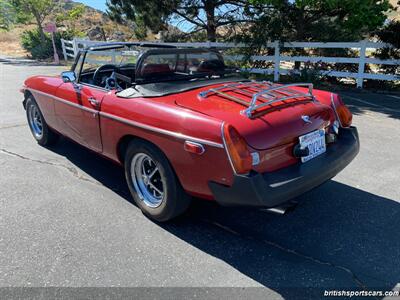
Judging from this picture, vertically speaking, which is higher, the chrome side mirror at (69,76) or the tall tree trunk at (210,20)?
the tall tree trunk at (210,20)

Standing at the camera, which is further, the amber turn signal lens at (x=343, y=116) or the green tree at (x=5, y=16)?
the green tree at (x=5, y=16)

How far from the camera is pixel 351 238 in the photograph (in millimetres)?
2992

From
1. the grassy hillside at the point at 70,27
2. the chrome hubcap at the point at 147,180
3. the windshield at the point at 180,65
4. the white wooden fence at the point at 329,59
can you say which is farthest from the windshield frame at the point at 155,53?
the grassy hillside at the point at 70,27

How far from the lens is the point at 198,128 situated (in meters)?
2.70

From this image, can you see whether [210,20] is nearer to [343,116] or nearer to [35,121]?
[35,121]

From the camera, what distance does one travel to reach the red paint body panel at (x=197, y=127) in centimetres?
268

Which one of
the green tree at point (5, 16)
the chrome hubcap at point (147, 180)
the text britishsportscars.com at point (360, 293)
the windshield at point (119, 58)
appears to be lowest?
the text britishsportscars.com at point (360, 293)

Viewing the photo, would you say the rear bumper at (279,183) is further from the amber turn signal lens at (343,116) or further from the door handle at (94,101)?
the door handle at (94,101)

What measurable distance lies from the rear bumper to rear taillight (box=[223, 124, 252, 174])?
0.07 metres

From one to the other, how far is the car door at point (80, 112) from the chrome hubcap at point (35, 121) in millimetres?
1001

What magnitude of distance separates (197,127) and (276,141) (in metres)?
0.63

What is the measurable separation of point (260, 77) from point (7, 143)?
28.8 ft

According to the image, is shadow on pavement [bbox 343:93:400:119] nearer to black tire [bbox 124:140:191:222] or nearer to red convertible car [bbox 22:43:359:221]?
red convertible car [bbox 22:43:359:221]

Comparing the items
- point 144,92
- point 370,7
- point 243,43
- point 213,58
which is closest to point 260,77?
point 243,43
